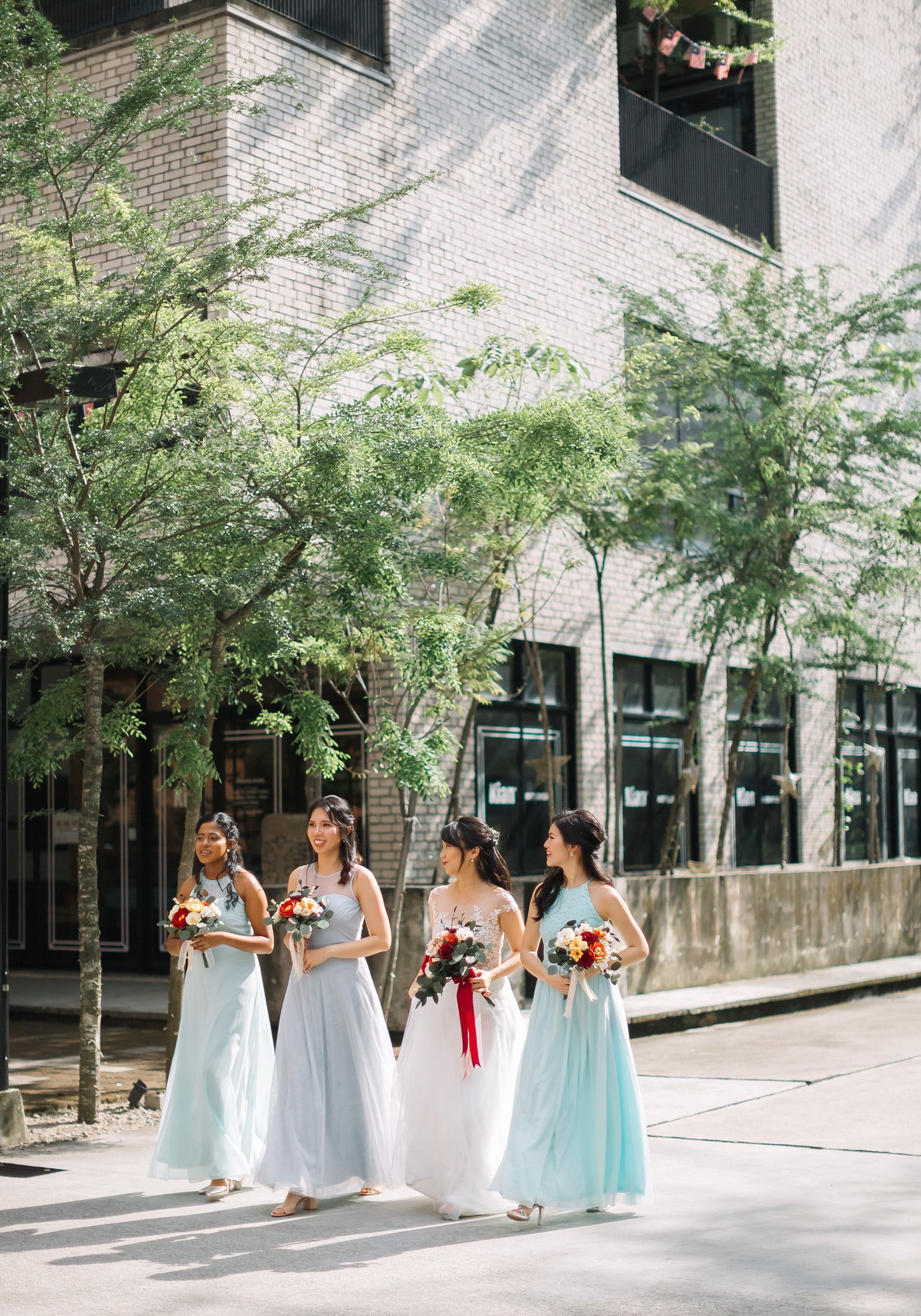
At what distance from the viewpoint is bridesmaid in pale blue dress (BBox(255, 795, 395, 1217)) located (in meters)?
7.44

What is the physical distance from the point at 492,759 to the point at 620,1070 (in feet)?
33.1

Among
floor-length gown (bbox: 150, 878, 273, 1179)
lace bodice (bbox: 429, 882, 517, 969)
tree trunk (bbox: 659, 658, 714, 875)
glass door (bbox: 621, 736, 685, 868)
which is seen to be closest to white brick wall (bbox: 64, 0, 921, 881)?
glass door (bbox: 621, 736, 685, 868)

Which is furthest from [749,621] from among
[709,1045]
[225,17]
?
[225,17]

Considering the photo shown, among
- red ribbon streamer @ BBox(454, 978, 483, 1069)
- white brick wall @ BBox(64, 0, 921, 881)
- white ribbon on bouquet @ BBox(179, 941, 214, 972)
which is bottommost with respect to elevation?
red ribbon streamer @ BBox(454, 978, 483, 1069)

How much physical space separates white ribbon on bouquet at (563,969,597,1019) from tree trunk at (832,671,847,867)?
13.5 m

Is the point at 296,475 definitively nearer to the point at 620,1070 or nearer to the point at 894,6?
the point at 620,1070

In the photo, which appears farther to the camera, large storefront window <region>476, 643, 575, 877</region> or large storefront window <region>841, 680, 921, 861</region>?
large storefront window <region>841, 680, 921, 861</region>

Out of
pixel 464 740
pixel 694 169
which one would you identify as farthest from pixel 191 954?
pixel 694 169

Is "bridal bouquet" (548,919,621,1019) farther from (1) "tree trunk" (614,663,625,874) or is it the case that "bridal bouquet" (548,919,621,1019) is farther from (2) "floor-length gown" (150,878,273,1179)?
(1) "tree trunk" (614,663,625,874)

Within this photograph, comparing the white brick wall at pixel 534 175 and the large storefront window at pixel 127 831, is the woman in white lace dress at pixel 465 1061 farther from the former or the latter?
the large storefront window at pixel 127 831

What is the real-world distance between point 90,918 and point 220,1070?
7.37 feet

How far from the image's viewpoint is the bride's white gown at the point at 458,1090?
7.33 metres

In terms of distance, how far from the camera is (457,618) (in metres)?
11.6

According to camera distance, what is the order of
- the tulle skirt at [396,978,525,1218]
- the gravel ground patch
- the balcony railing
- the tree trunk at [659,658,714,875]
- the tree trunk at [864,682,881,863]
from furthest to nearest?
the tree trunk at [864,682,881,863]
the tree trunk at [659,658,714,875]
the balcony railing
the gravel ground patch
the tulle skirt at [396,978,525,1218]
